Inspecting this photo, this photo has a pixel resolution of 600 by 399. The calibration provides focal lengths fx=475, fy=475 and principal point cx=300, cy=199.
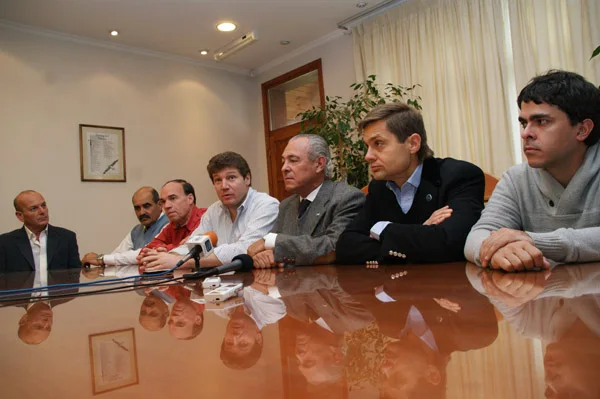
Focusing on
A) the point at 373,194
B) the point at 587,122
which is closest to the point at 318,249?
the point at 373,194

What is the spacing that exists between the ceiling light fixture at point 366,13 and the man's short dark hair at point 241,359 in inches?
203

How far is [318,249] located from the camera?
6.02 ft

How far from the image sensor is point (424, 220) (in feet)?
5.72

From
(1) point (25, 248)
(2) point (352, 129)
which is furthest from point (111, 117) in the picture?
(2) point (352, 129)

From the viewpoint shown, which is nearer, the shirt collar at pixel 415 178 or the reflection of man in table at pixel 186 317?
the reflection of man in table at pixel 186 317

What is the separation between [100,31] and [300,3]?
7.22 feet

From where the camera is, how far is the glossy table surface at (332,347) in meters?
0.27

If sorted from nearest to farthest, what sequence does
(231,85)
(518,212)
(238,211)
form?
(518,212) < (238,211) < (231,85)

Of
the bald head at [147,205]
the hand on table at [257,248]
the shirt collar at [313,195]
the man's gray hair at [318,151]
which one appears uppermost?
the man's gray hair at [318,151]

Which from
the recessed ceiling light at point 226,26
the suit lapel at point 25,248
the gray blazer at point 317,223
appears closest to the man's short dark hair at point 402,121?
the gray blazer at point 317,223

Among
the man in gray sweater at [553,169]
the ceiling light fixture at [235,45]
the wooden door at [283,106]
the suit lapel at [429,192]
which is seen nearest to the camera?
the man in gray sweater at [553,169]

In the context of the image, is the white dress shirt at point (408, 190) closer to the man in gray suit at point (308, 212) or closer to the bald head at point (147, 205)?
the man in gray suit at point (308, 212)

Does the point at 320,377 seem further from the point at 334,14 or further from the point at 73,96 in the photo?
the point at 73,96

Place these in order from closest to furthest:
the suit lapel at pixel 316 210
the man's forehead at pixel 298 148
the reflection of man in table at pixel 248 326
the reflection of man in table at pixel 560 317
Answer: the reflection of man in table at pixel 560 317
the reflection of man in table at pixel 248 326
the suit lapel at pixel 316 210
the man's forehead at pixel 298 148
